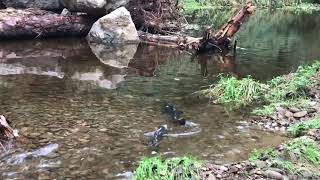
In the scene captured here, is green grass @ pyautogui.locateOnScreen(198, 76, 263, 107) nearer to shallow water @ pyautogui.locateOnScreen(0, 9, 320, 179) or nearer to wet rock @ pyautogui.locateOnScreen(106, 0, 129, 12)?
shallow water @ pyautogui.locateOnScreen(0, 9, 320, 179)

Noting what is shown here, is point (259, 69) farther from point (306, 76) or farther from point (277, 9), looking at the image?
point (277, 9)

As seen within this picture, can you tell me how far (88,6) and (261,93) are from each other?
33.8 ft

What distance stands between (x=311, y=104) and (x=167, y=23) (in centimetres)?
1170

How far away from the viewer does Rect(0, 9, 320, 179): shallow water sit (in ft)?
23.0

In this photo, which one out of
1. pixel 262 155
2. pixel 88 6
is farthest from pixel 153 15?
pixel 262 155

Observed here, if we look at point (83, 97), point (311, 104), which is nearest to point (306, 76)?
point (311, 104)

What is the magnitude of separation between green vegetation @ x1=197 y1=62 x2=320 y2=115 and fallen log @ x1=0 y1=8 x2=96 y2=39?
9485 mm

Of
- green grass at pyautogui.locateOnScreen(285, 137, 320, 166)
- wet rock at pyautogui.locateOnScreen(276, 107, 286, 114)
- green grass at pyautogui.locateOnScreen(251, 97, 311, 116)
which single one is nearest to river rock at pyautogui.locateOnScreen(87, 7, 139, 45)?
green grass at pyautogui.locateOnScreen(251, 97, 311, 116)

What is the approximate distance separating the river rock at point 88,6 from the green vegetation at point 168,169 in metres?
13.6

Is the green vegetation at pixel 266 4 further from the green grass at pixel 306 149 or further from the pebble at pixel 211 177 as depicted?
the pebble at pixel 211 177

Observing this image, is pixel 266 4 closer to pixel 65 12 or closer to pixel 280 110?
pixel 65 12

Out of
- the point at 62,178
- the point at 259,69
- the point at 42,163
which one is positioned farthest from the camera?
the point at 259,69

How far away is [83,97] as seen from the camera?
33.7ft

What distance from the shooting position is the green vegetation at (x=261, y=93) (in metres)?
9.95
